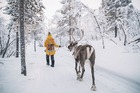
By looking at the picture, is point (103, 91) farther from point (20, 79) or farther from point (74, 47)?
point (20, 79)

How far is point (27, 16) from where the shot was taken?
10461 mm

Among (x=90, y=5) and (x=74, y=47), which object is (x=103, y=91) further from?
(x=90, y=5)

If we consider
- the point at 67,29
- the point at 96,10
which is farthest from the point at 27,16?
the point at 67,29

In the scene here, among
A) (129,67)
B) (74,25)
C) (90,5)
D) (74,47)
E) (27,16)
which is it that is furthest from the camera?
(74,25)

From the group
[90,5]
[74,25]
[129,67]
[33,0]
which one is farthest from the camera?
[74,25]

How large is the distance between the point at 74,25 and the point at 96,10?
6.98 m

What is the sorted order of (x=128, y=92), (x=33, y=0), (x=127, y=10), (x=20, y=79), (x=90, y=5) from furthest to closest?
(x=90, y=5), (x=127, y=10), (x=33, y=0), (x=20, y=79), (x=128, y=92)

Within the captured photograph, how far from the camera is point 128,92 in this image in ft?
16.4

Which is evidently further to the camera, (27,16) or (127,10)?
(127,10)

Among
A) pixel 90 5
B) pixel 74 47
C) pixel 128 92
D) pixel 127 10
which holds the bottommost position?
pixel 128 92

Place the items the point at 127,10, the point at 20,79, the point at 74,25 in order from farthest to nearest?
the point at 74,25 → the point at 127,10 → the point at 20,79

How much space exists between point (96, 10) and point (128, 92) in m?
14.2

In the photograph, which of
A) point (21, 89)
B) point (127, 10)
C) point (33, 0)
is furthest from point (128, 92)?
point (127, 10)

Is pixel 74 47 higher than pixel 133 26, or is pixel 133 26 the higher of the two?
pixel 133 26
